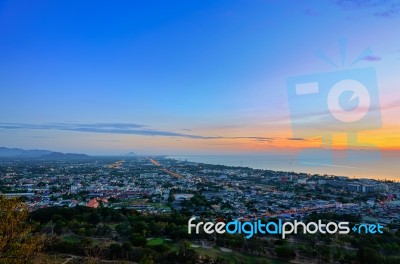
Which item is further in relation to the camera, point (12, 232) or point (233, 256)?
point (233, 256)

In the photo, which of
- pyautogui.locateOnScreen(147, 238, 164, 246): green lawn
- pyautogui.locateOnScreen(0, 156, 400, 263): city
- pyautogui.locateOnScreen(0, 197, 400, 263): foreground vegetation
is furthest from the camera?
pyautogui.locateOnScreen(0, 156, 400, 263): city

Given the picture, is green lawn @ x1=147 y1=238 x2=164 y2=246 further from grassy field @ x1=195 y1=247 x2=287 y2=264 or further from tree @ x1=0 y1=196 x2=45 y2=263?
tree @ x1=0 y1=196 x2=45 y2=263

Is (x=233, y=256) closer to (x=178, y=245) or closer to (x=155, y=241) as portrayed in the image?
(x=178, y=245)

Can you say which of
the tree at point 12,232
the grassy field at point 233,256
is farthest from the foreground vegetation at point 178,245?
the tree at point 12,232

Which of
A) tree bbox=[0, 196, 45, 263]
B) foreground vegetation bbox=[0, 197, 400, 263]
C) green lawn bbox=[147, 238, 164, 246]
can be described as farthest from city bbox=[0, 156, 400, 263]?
tree bbox=[0, 196, 45, 263]

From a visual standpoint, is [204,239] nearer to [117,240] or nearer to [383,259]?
[117,240]

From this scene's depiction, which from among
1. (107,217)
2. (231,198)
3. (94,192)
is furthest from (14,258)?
(94,192)

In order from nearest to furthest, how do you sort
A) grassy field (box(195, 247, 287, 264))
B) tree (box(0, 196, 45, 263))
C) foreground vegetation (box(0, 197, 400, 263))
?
tree (box(0, 196, 45, 263))
foreground vegetation (box(0, 197, 400, 263))
grassy field (box(195, 247, 287, 264))

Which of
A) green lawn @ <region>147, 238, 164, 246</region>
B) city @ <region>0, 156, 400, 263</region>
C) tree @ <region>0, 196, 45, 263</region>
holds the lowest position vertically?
city @ <region>0, 156, 400, 263</region>

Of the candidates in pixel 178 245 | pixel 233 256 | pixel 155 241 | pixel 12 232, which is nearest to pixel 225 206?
pixel 155 241

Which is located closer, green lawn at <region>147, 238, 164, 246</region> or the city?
green lawn at <region>147, 238, 164, 246</region>

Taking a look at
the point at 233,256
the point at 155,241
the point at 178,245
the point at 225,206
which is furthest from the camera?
the point at 225,206

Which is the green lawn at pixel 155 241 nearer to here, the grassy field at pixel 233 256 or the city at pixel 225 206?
the city at pixel 225 206

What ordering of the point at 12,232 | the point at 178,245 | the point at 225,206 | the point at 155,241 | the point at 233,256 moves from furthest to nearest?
the point at 225,206, the point at 155,241, the point at 178,245, the point at 233,256, the point at 12,232
